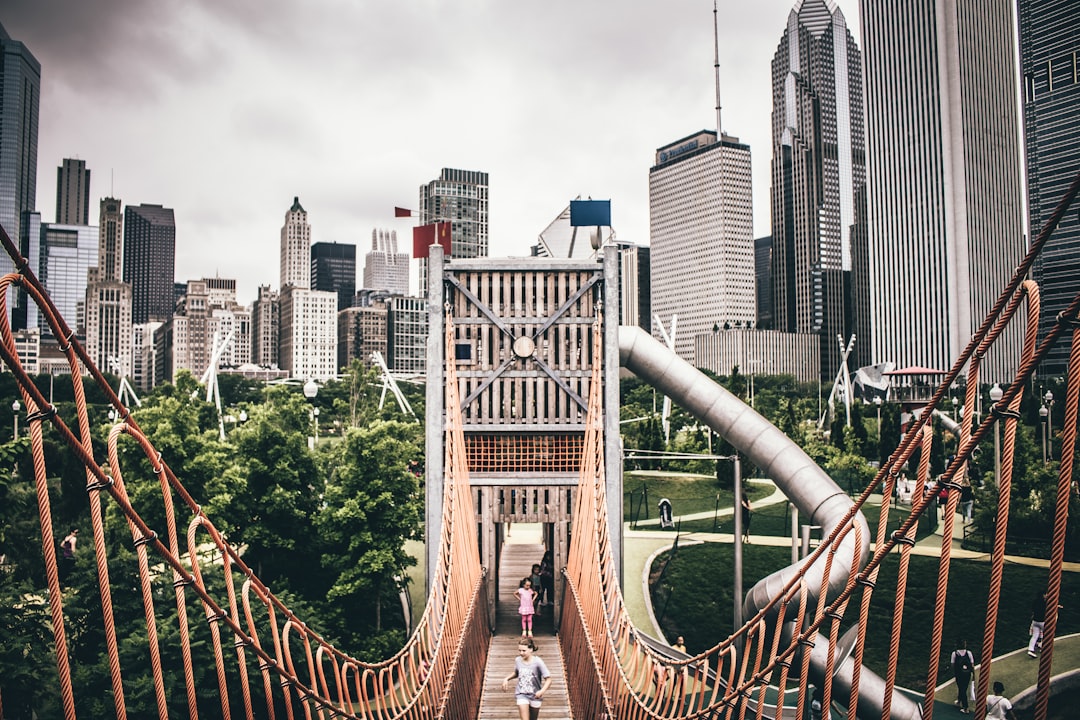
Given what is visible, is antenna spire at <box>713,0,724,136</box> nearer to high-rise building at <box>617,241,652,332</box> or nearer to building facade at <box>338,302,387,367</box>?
high-rise building at <box>617,241,652,332</box>

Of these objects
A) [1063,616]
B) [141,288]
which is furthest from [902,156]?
[141,288]

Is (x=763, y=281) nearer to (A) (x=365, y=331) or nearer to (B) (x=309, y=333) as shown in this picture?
(A) (x=365, y=331)

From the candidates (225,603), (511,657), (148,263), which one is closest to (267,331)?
(148,263)

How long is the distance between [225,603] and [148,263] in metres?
172

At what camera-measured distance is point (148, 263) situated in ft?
545

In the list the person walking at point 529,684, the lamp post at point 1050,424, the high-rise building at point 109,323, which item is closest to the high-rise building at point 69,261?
the high-rise building at point 109,323

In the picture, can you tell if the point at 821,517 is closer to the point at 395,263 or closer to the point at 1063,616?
the point at 1063,616

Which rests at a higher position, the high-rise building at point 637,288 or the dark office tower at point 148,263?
the dark office tower at point 148,263

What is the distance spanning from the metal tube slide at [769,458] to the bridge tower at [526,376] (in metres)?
0.78

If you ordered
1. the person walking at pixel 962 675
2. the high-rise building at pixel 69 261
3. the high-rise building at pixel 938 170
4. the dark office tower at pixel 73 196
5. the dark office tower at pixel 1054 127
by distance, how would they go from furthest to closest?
the dark office tower at pixel 73 196
the high-rise building at pixel 69 261
the high-rise building at pixel 938 170
the dark office tower at pixel 1054 127
the person walking at pixel 962 675

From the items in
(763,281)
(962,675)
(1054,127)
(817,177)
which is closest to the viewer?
(962,675)

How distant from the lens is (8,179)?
1961 inches

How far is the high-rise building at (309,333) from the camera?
114500 millimetres

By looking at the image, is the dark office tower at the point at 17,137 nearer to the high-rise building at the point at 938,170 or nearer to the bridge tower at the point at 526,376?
the bridge tower at the point at 526,376
